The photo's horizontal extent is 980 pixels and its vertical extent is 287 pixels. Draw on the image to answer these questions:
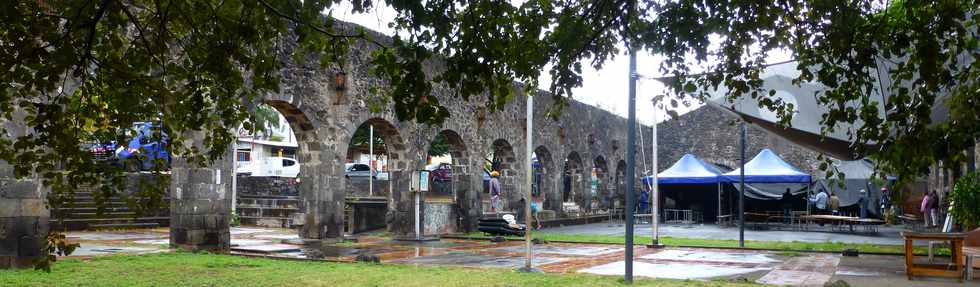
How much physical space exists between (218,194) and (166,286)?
4.71 m

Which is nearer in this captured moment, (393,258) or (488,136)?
(393,258)

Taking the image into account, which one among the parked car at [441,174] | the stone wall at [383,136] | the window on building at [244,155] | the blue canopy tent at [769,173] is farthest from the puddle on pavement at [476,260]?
the window on building at [244,155]

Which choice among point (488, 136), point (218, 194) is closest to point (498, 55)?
point (218, 194)

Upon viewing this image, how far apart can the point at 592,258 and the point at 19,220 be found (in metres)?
6.67

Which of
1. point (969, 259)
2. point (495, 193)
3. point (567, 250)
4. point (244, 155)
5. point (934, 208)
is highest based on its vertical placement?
point (244, 155)

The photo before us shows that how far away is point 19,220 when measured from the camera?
27.2ft

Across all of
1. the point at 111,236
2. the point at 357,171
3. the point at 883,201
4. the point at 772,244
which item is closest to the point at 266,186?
the point at 357,171

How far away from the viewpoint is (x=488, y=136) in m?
19.1

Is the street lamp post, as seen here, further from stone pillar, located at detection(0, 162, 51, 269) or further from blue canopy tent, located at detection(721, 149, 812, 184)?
blue canopy tent, located at detection(721, 149, 812, 184)

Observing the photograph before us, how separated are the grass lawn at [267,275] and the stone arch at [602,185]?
61.6ft

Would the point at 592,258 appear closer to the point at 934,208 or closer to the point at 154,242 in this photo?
the point at 154,242

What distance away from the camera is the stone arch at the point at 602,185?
2742 centimetres

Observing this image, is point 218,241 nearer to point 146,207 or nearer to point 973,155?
point 146,207

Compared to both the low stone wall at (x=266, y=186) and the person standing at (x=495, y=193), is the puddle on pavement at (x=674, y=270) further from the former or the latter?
the low stone wall at (x=266, y=186)
